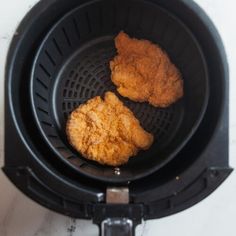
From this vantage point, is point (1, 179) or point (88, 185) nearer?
point (88, 185)

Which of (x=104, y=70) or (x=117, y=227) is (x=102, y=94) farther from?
(x=117, y=227)

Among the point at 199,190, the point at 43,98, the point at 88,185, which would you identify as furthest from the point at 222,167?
the point at 43,98

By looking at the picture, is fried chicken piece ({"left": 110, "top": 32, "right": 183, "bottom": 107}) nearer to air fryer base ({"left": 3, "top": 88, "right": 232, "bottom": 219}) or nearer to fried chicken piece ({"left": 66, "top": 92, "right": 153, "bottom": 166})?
fried chicken piece ({"left": 66, "top": 92, "right": 153, "bottom": 166})

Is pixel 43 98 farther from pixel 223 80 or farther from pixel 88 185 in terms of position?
pixel 223 80

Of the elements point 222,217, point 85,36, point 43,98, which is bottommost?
point 222,217

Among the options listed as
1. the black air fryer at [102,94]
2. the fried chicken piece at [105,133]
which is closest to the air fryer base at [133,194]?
the black air fryer at [102,94]

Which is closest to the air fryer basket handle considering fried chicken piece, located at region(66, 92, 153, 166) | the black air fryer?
the black air fryer
